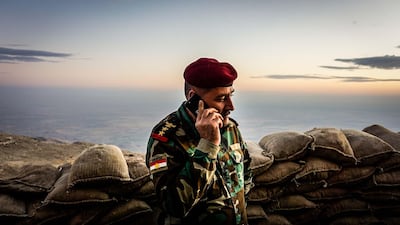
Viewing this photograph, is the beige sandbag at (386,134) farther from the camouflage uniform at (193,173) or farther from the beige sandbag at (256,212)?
the camouflage uniform at (193,173)

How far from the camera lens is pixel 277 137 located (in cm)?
352

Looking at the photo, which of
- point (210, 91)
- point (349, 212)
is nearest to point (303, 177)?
point (349, 212)

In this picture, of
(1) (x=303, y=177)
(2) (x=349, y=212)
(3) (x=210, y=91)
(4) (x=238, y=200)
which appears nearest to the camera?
(3) (x=210, y=91)

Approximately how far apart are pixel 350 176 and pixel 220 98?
235 centimetres

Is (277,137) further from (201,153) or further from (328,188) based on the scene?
(201,153)

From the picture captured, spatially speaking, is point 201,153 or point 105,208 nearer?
point 201,153

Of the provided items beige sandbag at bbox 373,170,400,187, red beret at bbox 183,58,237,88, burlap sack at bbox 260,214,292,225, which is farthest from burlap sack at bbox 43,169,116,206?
beige sandbag at bbox 373,170,400,187

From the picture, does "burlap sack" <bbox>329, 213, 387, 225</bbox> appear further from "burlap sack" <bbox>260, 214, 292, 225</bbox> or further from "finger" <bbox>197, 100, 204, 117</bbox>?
"finger" <bbox>197, 100, 204, 117</bbox>

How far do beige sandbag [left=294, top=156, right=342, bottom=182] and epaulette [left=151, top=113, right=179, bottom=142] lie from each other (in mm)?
2002

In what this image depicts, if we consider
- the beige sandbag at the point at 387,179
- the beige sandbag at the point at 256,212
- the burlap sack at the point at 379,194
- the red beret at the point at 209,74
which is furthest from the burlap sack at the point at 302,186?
the red beret at the point at 209,74

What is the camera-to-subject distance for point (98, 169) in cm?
282

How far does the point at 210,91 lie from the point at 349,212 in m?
2.59

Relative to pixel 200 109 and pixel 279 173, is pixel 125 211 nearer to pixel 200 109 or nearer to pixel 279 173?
pixel 279 173

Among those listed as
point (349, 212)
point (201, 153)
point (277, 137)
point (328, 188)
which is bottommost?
point (349, 212)
